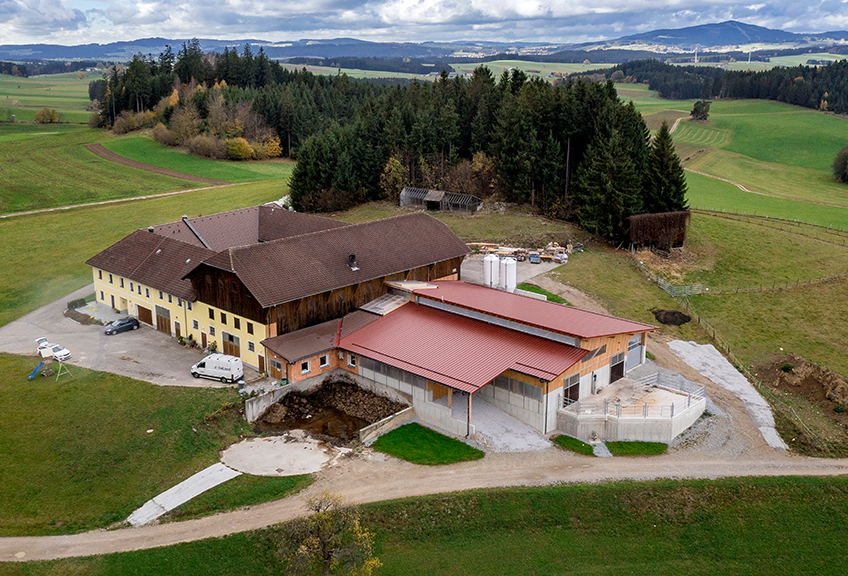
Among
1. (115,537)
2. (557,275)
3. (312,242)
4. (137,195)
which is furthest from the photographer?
(137,195)

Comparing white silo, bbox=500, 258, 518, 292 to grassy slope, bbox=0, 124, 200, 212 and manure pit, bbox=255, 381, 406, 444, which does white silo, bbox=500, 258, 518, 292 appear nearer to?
manure pit, bbox=255, 381, 406, 444

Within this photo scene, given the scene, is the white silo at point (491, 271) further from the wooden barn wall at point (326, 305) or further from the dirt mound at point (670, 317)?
the dirt mound at point (670, 317)

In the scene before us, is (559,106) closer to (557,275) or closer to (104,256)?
(557,275)

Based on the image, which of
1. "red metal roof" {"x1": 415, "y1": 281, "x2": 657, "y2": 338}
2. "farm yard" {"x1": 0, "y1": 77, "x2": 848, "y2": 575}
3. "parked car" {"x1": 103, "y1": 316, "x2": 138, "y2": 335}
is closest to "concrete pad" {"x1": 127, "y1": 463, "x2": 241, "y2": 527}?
"farm yard" {"x1": 0, "y1": 77, "x2": 848, "y2": 575}

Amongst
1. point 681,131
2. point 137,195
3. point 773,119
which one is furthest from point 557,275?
point 773,119

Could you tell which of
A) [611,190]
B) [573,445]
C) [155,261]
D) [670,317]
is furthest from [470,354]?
[611,190]

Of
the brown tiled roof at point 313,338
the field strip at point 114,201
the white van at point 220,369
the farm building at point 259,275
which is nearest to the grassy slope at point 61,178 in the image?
the field strip at point 114,201
